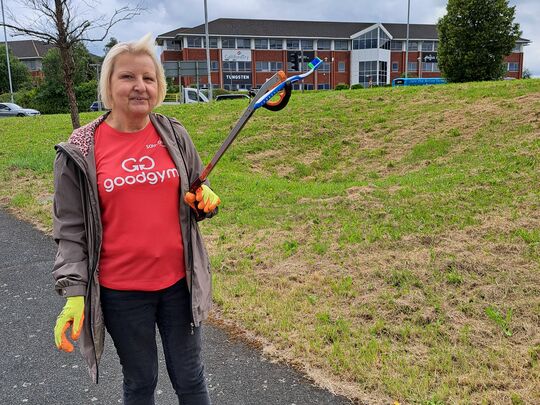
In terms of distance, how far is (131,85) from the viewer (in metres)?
2.05

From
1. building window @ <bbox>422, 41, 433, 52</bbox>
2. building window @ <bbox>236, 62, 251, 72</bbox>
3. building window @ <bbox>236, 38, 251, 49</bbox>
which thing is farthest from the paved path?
building window @ <bbox>422, 41, 433, 52</bbox>

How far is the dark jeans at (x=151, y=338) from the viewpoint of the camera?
211 cm

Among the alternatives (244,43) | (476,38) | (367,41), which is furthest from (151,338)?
(367,41)

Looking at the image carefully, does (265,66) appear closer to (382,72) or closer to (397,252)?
(382,72)

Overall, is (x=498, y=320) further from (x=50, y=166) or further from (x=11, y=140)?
(x=11, y=140)

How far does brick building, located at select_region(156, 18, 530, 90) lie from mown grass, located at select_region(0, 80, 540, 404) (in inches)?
2099

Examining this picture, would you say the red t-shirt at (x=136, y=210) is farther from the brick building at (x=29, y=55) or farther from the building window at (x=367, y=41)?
the brick building at (x=29, y=55)

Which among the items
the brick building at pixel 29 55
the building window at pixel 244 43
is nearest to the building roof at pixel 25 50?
the brick building at pixel 29 55

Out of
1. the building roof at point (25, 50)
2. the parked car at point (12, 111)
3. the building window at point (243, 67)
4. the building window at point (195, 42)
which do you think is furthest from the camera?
the building roof at point (25, 50)

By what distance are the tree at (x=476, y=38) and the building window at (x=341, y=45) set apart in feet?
141

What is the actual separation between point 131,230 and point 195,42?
209 feet

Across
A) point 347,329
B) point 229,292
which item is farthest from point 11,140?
point 347,329

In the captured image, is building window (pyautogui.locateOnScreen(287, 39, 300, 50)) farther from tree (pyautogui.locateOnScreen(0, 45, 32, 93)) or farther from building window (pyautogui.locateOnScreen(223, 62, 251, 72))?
tree (pyautogui.locateOnScreen(0, 45, 32, 93))

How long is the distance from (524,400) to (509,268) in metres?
1.79
